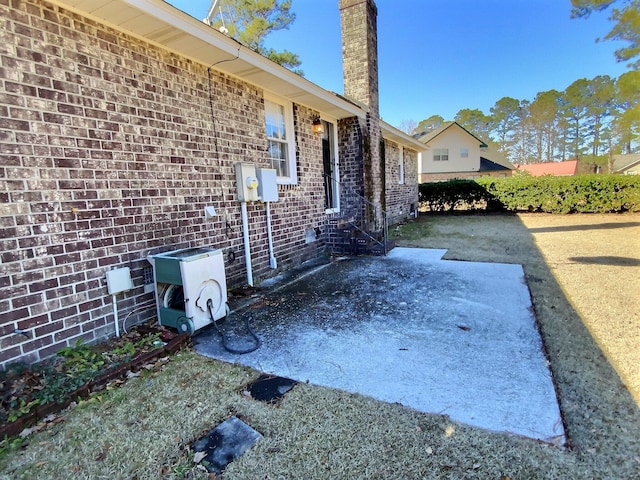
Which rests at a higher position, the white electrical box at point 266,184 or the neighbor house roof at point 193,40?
the neighbor house roof at point 193,40

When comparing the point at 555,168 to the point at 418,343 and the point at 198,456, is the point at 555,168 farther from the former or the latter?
the point at 198,456

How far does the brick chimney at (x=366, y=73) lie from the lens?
725cm

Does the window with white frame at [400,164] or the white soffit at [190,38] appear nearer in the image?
the white soffit at [190,38]

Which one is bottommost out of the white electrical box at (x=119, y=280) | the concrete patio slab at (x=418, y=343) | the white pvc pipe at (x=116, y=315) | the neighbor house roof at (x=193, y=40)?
the concrete patio slab at (x=418, y=343)

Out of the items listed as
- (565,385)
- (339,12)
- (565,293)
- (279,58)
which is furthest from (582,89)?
(565,385)

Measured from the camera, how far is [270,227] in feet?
18.1

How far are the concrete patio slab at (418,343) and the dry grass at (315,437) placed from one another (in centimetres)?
15

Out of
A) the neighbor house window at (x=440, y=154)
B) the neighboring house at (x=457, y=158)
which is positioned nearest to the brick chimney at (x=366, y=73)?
the neighboring house at (x=457, y=158)

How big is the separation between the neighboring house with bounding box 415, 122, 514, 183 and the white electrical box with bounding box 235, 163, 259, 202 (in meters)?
26.3

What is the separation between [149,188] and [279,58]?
11833mm

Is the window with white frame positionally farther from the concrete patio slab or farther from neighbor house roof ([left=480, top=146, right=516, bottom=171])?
neighbor house roof ([left=480, top=146, right=516, bottom=171])

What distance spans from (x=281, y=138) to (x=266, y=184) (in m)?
1.24

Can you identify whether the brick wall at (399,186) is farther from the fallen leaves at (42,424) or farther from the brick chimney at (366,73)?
the fallen leaves at (42,424)

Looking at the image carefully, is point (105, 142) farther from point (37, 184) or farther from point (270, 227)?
point (270, 227)
